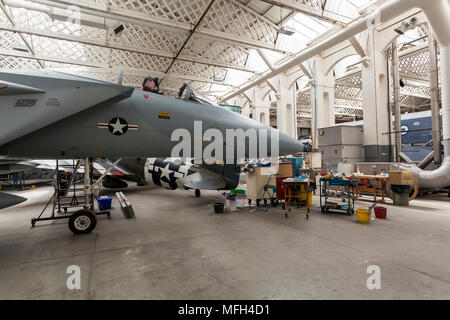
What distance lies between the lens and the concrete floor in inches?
98.3

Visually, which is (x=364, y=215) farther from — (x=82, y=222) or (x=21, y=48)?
(x=21, y=48)

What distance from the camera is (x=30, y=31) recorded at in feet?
32.9

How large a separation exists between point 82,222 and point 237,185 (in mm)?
5039

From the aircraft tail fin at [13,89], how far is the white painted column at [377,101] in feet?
43.7

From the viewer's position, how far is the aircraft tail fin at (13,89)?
3301 millimetres

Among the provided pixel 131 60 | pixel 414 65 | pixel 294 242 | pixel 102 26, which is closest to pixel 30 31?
pixel 102 26

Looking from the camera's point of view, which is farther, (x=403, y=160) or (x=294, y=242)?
(x=403, y=160)

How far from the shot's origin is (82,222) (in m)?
4.84

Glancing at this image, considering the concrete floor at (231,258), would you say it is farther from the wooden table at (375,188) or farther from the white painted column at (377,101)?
the white painted column at (377,101)

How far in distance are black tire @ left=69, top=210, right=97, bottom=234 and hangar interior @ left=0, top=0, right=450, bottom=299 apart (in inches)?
2.0

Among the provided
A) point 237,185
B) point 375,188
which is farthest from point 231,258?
point 375,188

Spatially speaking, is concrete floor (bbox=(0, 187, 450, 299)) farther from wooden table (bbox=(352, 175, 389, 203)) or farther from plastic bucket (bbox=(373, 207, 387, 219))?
wooden table (bbox=(352, 175, 389, 203))

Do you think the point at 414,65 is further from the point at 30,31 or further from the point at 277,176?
the point at 30,31
